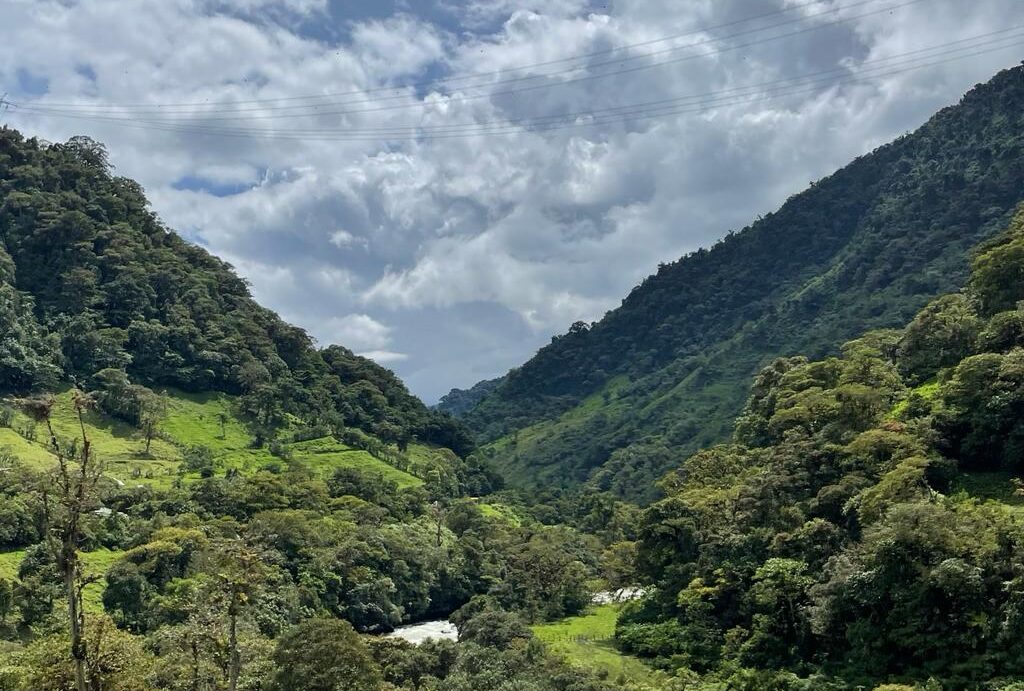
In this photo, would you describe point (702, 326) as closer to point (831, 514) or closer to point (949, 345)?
point (949, 345)

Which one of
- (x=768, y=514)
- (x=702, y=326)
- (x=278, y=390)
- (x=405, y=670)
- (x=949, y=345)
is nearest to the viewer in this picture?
(x=405, y=670)

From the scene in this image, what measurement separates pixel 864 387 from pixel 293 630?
29.9m

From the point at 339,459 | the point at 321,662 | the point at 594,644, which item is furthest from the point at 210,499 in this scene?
the point at 321,662

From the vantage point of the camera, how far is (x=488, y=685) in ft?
101

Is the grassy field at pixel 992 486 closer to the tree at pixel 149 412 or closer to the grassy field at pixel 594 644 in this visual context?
the grassy field at pixel 594 644

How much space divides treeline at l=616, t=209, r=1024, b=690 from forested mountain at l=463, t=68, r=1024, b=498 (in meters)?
58.5

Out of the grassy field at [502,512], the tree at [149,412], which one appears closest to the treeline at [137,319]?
the tree at [149,412]

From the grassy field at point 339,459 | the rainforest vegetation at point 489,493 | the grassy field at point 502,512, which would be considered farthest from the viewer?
the grassy field at point 502,512

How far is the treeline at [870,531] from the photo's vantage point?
25.9m

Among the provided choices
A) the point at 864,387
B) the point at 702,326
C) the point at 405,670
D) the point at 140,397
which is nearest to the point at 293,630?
the point at 405,670

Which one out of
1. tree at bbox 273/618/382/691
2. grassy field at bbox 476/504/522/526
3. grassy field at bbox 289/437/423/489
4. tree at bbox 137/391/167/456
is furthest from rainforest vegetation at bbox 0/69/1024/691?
grassy field at bbox 476/504/522/526

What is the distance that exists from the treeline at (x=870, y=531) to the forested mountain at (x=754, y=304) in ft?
192

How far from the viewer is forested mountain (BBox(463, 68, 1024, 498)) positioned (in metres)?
111

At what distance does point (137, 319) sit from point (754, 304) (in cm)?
11137
